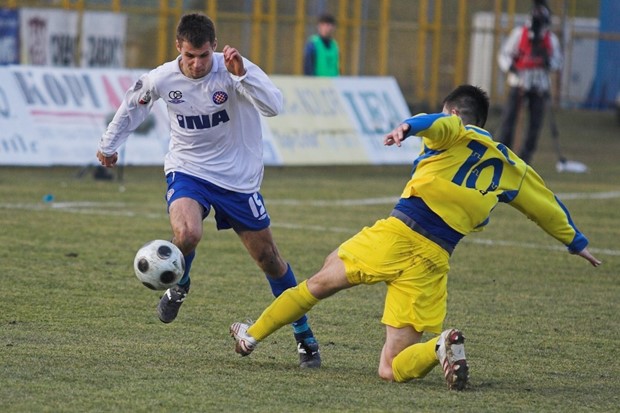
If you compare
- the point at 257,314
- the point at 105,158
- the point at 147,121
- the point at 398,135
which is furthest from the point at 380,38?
the point at 398,135

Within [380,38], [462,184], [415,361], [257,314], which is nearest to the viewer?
[415,361]

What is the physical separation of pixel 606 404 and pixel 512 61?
540 inches

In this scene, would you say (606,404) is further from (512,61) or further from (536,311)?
(512,61)

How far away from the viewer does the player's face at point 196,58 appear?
23.1 feet

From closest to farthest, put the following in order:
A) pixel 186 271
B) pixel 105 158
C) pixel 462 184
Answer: pixel 462 184 < pixel 186 271 < pixel 105 158

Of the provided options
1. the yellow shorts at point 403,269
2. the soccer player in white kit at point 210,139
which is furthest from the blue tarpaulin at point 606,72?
the yellow shorts at point 403,269

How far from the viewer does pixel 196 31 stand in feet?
22.8

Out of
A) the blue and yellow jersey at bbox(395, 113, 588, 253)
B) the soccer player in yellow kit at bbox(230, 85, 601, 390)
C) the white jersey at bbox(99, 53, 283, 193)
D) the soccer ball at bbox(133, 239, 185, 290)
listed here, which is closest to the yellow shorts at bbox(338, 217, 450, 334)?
the soccer player in yellow kit at bbox(230, 85, 601, 390)

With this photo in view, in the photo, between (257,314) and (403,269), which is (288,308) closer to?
(403,269)

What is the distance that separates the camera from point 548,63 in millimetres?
19453

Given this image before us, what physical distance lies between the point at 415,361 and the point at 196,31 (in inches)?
85.5

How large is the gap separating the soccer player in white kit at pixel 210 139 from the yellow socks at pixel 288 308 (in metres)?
0.55

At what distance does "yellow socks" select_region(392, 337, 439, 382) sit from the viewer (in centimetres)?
622

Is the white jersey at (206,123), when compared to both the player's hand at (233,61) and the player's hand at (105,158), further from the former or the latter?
the player's hand at (233,61)
